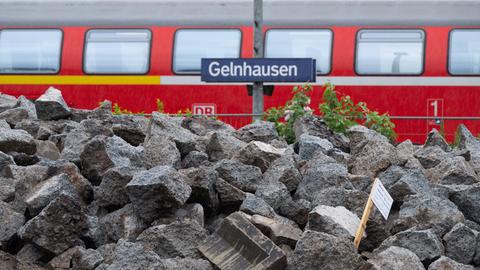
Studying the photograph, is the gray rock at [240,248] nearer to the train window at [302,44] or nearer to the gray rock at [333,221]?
the gray rock at [333,221]

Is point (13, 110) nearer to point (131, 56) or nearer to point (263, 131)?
point (263, 131)

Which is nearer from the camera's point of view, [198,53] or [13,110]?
[13,110]

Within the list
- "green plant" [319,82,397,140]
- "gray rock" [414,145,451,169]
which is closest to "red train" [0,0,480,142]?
"green plant" [319,82,397,140]

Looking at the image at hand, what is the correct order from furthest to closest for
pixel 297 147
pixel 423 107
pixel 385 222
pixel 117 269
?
pixel 423 107
pixel 297 147
pixel 385 222
pixel 117 269

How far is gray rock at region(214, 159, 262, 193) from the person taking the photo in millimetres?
7254

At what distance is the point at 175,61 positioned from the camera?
66.0ft

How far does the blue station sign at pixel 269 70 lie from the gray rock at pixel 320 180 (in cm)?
586

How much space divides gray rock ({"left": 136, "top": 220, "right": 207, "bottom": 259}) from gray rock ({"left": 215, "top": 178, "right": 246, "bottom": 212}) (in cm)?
58

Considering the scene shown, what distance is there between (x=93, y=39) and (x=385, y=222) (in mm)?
13946

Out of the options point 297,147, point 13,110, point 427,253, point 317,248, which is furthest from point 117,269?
point 13,110

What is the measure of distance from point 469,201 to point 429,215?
517 mm

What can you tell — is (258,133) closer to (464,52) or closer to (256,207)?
(256,207)

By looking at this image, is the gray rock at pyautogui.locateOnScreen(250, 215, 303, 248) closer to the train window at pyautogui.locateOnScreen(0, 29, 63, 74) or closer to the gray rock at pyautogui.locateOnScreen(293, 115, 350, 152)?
the gray rock at pyautogui.locateOnScreen(293, 115, 350, 152)

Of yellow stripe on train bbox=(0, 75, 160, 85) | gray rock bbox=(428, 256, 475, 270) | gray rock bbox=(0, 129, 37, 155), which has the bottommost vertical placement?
yellow stripe on train bbox=(0, 75, 160, 85)
